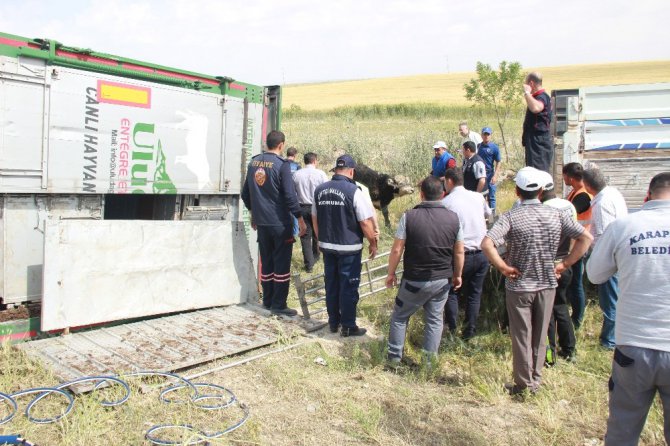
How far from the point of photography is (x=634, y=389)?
305 cm

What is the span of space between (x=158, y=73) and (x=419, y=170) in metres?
10.6

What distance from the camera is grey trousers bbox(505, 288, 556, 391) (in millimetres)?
4453

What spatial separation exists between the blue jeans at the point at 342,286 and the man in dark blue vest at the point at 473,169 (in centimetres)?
370

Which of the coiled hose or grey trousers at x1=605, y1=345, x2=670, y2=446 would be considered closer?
grey trousers at x1=605, y1=345, x2=670, y2=446

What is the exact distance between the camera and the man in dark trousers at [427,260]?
194 inches

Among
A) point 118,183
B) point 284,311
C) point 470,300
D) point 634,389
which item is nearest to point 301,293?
point 284,311

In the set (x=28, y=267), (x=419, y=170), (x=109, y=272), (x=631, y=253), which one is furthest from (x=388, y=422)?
(x=419, y=170)

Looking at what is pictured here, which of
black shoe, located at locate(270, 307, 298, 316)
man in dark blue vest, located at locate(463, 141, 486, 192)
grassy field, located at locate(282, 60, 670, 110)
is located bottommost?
black shoe, located at locate(270, 307, 298, 316)

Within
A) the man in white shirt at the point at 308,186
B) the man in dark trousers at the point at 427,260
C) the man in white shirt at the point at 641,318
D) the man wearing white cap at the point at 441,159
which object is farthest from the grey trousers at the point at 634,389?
the man wearing white cap at the point at 441,159

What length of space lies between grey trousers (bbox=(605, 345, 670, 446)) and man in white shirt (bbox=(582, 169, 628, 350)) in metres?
2.40

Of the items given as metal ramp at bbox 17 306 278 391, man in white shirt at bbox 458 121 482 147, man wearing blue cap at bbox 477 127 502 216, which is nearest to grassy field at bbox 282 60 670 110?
man in white shirt at bbox 458 121 482 147

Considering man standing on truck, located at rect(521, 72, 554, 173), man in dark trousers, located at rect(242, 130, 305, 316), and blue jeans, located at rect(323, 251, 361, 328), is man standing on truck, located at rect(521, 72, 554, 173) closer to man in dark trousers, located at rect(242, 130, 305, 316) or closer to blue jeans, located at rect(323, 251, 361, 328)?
blue jeans, located at rect(323, 251, 361, 328)

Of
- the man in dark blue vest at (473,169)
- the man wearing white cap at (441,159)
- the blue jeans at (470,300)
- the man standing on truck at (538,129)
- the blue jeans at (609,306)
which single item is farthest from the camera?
the man wearing white cap at (441,159)

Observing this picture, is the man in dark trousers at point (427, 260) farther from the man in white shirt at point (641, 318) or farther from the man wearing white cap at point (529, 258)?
the man in white shirt at point (641, 318)
